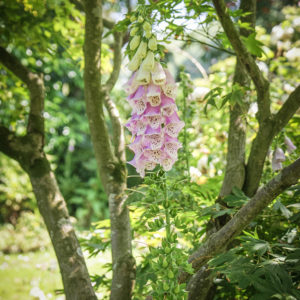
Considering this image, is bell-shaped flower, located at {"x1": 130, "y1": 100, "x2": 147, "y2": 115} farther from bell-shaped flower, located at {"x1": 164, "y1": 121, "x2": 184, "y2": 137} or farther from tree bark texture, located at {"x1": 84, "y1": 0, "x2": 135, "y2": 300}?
tree bark texture, located at {"x1": 84, "y1": 0, "x2": 135, "y2": 300}

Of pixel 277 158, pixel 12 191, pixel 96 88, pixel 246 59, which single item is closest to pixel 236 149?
pixel 277 158

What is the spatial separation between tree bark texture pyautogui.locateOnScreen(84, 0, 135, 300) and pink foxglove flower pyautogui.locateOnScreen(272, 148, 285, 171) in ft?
2.56

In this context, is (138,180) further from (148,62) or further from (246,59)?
(148,62)

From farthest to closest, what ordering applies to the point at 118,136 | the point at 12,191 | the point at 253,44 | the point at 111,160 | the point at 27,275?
the point at 12,191 < the point at 27,275 < the point at 118,136 < the point at 111,160 < the point at 253,44

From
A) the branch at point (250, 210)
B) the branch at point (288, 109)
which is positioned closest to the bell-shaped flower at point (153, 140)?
the branch at point (250, 210)

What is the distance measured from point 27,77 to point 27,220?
3.94m

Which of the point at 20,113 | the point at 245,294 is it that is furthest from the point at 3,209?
the point at 245,294

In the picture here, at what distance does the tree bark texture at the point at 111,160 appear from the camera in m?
1.48

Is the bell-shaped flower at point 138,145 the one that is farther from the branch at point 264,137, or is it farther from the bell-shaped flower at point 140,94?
the branch at point 264,137

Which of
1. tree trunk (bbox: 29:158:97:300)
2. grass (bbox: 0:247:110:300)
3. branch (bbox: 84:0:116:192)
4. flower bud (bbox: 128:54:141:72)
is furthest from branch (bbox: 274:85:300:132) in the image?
grass (bbox: 0:247:110:300)

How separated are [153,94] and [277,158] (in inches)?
38.7

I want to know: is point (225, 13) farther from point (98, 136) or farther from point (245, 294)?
point (245, 294)

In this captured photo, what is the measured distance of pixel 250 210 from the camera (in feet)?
3.42

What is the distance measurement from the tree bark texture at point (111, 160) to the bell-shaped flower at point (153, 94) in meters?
0.73
